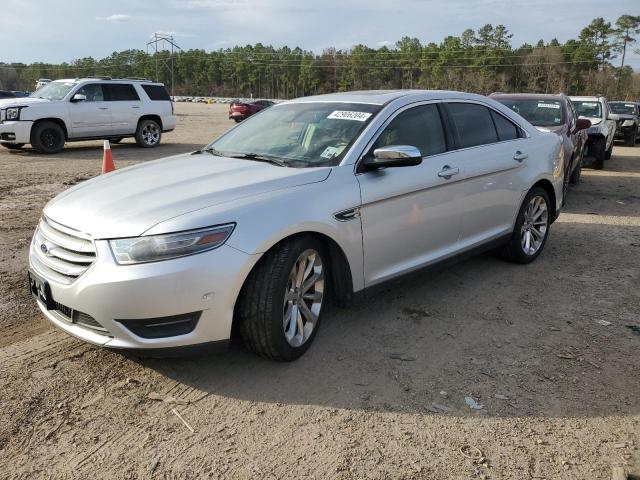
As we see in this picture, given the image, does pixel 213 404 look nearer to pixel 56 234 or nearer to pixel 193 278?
pixel 193 278

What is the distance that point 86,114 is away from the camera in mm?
14594

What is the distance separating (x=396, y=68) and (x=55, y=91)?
4209 inches

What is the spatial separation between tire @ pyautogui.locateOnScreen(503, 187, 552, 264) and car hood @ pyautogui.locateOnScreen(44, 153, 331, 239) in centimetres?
262

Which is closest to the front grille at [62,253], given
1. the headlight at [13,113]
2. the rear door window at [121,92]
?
the headlight at [13,113]

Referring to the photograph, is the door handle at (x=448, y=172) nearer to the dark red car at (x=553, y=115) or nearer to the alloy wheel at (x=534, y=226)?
the alloy wheel at (x=534, y=226)

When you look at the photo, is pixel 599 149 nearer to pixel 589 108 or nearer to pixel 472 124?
pixel 589 108

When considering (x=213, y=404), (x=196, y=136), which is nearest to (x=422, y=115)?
(x=213, y=404)

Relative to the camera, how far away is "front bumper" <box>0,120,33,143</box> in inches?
529

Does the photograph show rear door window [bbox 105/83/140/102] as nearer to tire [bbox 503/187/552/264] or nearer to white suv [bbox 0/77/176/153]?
white suv [bbox 0/77/176/153]

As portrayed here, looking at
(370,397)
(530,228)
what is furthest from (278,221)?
(530,228)

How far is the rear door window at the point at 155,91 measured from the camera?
1627cm

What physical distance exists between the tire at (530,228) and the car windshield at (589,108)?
27.8 feet

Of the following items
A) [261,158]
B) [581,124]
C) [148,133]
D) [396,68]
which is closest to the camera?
[261,158]

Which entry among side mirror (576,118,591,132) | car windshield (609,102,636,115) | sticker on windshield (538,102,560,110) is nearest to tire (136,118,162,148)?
sticker on windshield (538,102,560,110)
